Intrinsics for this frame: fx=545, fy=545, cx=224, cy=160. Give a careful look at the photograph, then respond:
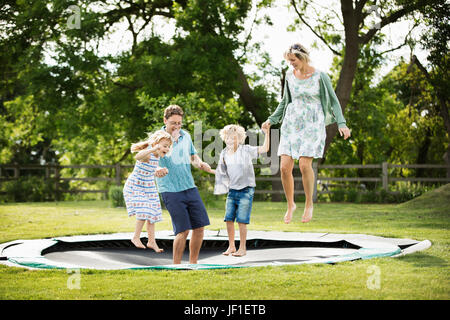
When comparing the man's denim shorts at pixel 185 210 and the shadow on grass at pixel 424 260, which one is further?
the man's denim shorts at pixel 185 210

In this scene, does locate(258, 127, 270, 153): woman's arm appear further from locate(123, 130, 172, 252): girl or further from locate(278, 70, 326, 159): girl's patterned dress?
locate(123, 130, 172, 252): girl

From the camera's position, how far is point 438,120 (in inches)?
703

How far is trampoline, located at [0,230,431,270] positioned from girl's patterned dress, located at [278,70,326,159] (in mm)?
990

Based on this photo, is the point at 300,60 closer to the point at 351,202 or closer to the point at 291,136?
the point at 291,136

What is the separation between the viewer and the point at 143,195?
5.72 meters

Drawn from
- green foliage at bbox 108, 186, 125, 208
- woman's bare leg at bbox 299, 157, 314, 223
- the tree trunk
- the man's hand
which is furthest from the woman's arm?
green foliage at bbox 108, 186, 125, 208

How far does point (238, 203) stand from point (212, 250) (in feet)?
4.14

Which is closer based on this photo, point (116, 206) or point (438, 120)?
point (116, 206)

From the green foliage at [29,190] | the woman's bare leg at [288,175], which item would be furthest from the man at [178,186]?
the green foliage at [29,190]

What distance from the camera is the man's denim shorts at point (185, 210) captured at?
450 cm

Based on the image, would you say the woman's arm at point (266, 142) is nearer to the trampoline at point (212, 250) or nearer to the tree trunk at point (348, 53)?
the trampoline at point (212, 250)

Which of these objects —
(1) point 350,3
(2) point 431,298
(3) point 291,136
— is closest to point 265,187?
(1) point 350,3

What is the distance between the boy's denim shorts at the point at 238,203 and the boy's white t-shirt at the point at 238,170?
8 cm

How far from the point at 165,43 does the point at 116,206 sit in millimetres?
4807
